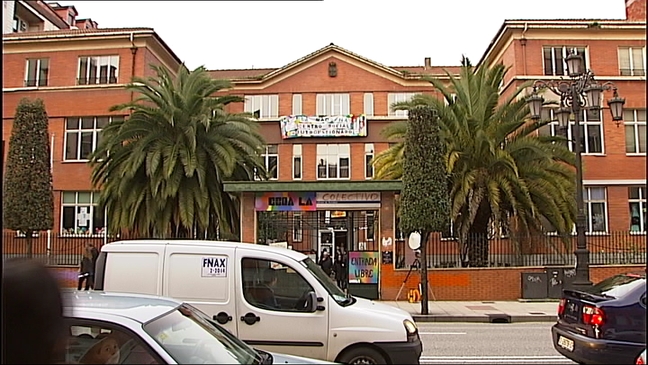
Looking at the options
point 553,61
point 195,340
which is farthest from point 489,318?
point 553,61

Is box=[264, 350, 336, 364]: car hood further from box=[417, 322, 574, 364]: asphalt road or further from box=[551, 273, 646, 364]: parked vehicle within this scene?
box=[417, 322, 574, 364]: asphalt road

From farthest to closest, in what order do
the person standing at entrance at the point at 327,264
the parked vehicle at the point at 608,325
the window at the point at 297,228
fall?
the window at the point at 297,228, the person standing at entrance at the point at 327,264, the parked vehicle at the point at 608,325

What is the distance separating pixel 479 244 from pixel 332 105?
17.1 m

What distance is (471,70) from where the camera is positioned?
25.0 m

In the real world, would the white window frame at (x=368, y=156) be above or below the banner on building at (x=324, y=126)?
below

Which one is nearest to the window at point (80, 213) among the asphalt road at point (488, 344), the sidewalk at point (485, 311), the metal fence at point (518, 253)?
the metal fence at point (518, 253)

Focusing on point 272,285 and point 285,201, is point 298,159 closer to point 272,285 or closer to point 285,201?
point 285,201

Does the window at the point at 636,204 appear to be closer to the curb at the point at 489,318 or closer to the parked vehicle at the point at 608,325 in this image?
the curb at the point at 489,318

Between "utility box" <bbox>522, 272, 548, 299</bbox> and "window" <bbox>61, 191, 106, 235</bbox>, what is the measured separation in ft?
66.9

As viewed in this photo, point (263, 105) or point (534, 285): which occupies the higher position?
point (263, 105)

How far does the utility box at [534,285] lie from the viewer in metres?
22.0

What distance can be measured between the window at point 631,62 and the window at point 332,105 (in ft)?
48.6

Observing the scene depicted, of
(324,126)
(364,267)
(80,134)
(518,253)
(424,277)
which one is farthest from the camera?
(324,126)

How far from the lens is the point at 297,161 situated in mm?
37812
